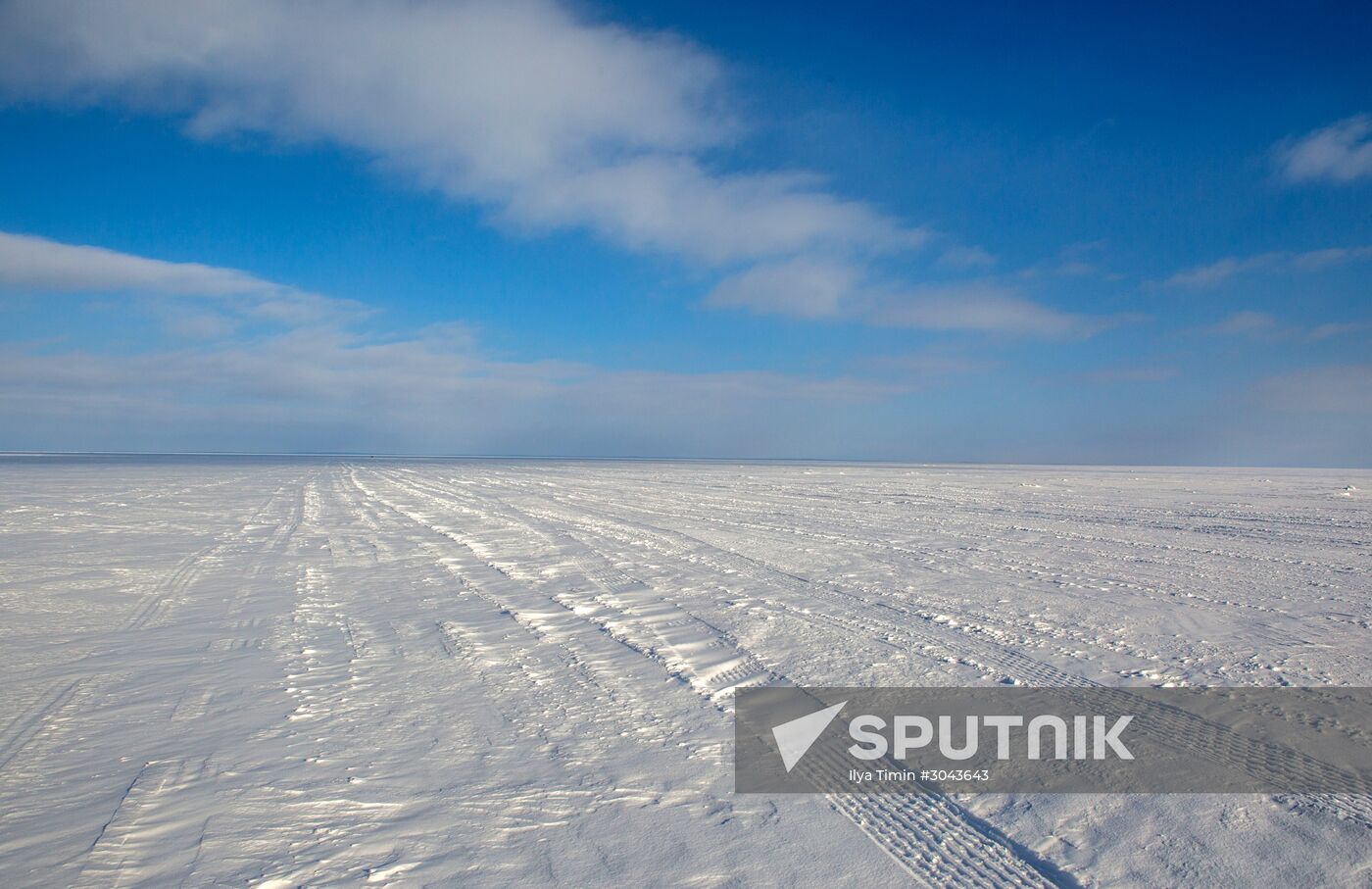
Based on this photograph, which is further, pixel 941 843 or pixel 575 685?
pixel 575 685

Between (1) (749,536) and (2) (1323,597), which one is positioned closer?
(2) (1323,597)

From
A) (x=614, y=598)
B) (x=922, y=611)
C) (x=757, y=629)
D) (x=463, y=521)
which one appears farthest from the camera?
(x=463, y=521)

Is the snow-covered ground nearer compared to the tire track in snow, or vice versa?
the tire track in snow

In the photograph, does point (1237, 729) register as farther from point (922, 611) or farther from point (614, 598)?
point (614, 598)

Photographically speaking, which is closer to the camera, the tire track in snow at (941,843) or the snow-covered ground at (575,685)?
the tire track in snow at (941,843)

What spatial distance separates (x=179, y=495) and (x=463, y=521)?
13.0m

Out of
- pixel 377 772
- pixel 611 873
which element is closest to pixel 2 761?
pixel 377 772

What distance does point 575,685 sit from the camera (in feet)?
17.7

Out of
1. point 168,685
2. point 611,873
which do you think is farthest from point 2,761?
point 611,873

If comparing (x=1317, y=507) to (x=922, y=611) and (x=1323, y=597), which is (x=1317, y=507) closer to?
(x=1323, y=597)

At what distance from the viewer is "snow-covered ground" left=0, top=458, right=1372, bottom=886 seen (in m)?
3.22

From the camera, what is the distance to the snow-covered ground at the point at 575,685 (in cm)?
322

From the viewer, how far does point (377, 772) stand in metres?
3.96

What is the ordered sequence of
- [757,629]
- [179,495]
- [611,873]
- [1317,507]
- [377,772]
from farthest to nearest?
[179,495] → [1317,507] → [757,629] → [377,772] → [611,873]
